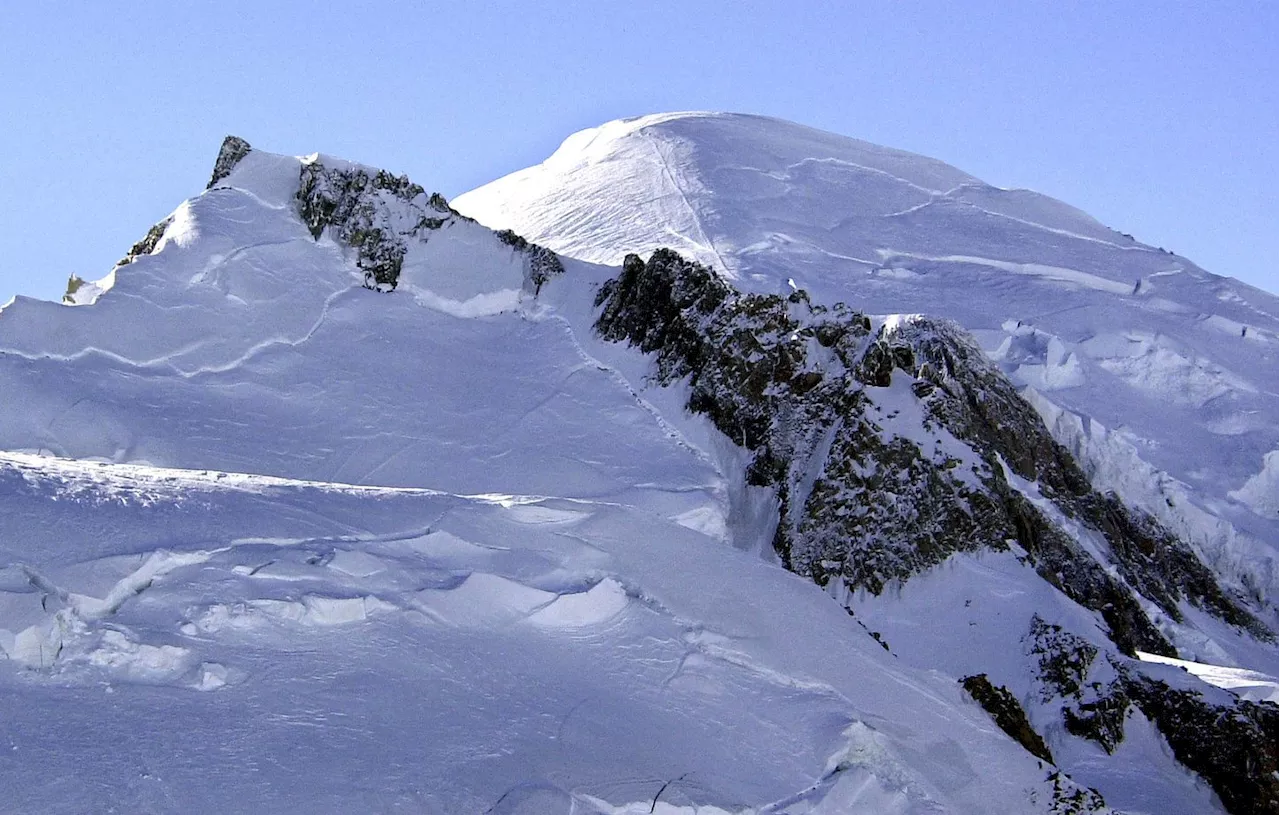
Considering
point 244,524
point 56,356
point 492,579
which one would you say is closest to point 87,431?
point 56,356

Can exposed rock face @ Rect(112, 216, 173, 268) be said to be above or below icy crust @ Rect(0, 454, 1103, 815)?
above

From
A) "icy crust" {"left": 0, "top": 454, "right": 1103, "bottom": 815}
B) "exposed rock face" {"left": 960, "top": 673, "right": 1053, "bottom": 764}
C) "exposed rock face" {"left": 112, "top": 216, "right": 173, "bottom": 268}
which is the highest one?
"exposed rock face" {"left": 112, "top": 216, "right": 173, "bottom": 268}

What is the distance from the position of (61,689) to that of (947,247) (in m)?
33.5

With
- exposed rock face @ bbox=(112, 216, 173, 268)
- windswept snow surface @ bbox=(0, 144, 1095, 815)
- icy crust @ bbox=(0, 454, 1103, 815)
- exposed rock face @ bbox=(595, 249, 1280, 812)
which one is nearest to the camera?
icy crust @ bbox=(0, 454, 1103, 815)

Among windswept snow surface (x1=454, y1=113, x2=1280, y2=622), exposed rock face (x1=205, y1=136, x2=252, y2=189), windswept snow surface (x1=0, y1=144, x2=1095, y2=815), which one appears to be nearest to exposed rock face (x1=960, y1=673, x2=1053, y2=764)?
windswept snow surface (x1=0, y1=144, x2=1095, y2=815)

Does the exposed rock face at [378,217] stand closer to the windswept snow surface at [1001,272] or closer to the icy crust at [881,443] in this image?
the icy crust at [881,443]

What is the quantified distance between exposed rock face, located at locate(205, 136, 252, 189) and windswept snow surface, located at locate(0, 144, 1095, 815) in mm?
8290

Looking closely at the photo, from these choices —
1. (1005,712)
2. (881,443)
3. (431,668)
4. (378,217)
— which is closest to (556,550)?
(431,668)

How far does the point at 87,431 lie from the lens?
25969 mm

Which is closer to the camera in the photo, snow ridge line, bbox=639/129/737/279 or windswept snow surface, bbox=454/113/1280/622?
windswept snow surface, bbox=454/113/1280/622

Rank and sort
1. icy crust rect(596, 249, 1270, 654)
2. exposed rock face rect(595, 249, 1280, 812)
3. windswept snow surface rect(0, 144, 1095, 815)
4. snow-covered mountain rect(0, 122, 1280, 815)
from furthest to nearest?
icy crust rect(596, 249, 1270, 654)
exposed rock face rect(595, 249, 1280, 812)
snow-covered mountain rect(0, 122, 1280, 815)
windswept snow surface rect(0, 144, 1095, 815)

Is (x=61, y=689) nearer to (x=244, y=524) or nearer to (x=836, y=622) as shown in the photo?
(x=244, y=524)

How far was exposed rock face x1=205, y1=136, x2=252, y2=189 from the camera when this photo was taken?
3600 centimetres

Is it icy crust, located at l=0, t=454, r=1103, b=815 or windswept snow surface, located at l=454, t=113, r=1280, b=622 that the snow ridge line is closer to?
windswept snow surface, located at l=454, t=113, r=1280, b=622
